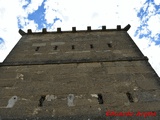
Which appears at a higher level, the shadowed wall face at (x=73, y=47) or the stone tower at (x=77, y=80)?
the shadowed wall face at (x=73, y=47)

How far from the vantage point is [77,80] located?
398 inches

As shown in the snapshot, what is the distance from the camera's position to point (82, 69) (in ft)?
36.0

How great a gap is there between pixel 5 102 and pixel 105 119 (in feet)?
12.7

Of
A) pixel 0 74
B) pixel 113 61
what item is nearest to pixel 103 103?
pixel 113 61

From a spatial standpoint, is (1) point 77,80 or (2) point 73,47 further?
(2) point 73,47

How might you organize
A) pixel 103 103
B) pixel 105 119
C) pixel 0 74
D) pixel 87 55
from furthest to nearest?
1. pixel 87 55
2. pixel 0 74
3. pixel 103 103
4. pixel 105 119

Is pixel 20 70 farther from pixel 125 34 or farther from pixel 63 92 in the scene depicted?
pixel 125 34

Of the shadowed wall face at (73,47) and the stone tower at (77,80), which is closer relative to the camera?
the stone tower at (77,80)

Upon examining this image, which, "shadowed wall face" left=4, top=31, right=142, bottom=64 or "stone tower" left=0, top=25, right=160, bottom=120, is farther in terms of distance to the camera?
"shadowed wall face" left=4, top=31, right=142, bottom=64

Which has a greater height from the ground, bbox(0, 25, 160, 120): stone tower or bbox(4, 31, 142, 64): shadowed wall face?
bbox(4, 31, 142, 64): shadowed wall face

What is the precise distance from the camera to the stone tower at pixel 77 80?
8.31m

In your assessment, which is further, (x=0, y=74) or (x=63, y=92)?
(x=0, y=74)

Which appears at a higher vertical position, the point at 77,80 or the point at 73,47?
the point at 73,47

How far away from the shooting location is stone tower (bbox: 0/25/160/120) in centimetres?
831
